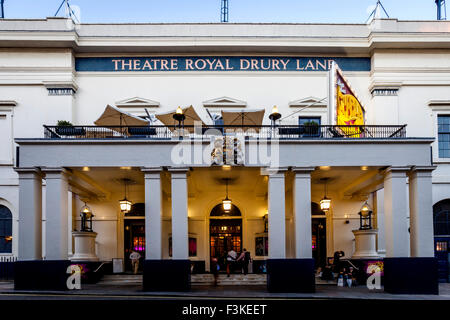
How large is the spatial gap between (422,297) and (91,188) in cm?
1457

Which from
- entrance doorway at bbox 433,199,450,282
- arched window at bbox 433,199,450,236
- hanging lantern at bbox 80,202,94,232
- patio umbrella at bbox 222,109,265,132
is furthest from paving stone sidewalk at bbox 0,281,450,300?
patio umbrella at bbox 222,109,265,132

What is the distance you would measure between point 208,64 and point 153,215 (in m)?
10.2

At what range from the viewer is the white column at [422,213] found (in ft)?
55.6

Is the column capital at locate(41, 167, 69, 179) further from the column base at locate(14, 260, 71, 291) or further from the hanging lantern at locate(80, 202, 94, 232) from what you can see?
the hanging lantern at locate(80, 202, 94, 232)

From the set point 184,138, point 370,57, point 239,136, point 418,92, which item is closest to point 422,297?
point 239,136

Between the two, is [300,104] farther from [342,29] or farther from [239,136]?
[239,136]

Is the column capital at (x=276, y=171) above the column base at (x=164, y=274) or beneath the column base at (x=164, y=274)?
above

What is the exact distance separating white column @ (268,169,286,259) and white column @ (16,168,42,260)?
8.82 metres

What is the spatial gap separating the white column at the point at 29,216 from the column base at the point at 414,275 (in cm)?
1337

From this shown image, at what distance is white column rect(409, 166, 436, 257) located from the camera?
667 inches

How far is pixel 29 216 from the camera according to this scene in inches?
666

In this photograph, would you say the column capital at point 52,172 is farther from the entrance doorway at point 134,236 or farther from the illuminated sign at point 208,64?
the illuminated sign at point 208,64

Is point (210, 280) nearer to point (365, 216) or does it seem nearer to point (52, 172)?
point (365, 216)

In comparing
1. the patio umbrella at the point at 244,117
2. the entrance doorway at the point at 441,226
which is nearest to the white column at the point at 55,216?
the patio umbrella at the point at 244,117
